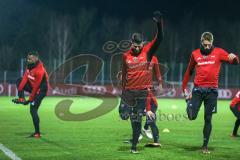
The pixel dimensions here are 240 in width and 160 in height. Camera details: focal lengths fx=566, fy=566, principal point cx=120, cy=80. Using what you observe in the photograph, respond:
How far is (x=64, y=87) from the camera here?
47.4m

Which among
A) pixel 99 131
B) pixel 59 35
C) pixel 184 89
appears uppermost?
pixel 59 35

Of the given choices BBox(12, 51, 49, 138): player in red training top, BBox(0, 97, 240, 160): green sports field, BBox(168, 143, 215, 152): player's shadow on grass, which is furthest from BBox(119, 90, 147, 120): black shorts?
BBox(12, 51, 49, 138): player in red training top

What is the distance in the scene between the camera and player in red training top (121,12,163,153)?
436 inches

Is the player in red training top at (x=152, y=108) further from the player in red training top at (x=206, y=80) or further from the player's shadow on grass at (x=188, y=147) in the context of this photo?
the player in red training top at (x=206, y=80)

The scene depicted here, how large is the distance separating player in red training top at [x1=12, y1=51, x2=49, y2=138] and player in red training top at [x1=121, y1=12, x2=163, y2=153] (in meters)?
3.75

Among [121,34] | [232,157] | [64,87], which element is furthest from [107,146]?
[121,34]

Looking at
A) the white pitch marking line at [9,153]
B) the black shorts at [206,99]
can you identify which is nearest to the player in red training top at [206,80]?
the black shorts at [206,99]

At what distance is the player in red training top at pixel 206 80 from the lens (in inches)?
453

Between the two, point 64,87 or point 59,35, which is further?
point 59,35

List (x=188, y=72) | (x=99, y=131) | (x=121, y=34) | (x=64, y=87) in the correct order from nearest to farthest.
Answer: (x=188, y=72)
(x=99, y=131)
(x=64, y=87)
(x=121, y=34)

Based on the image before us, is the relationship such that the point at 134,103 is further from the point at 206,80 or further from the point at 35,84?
the point at 35,84

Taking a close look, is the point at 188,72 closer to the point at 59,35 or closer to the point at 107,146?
the point at 107,146

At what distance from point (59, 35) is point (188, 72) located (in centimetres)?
5651

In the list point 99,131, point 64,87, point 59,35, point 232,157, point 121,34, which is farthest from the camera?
point 121,34
